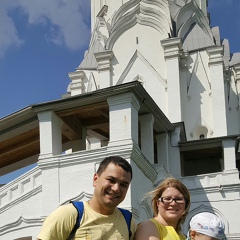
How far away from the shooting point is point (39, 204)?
1577 cm

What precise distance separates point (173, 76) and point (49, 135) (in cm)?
1286

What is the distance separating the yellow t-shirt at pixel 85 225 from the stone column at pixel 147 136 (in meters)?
13.2

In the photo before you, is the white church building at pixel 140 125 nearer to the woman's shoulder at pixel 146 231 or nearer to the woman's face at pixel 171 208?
the woman's face at pixel 171 208

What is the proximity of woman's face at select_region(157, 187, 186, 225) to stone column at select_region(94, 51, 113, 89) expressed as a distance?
25438 mm

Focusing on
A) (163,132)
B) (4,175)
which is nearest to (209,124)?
(163,132)

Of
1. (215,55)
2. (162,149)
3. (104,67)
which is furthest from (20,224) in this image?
(215,55)

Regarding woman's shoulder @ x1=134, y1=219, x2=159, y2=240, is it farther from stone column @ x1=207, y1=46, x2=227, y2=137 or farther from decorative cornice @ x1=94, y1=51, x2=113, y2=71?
decorative cornice @ x1=94, y1=51, x2=113, y2=71

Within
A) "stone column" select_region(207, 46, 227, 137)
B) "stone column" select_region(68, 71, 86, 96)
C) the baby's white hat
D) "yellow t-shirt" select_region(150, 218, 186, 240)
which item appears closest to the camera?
the baby's white hat

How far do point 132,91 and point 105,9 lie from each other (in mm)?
18320

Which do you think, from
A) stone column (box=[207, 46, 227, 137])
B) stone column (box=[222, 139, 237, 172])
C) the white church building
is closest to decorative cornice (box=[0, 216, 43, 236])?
the white church building

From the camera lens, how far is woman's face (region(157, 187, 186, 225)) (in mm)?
3797

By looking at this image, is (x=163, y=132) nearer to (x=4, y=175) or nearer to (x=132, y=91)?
(x=132, y=91)

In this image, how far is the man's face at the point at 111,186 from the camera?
3.65 m

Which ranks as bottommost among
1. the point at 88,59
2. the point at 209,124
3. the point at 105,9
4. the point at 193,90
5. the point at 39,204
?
the point at 39,204
